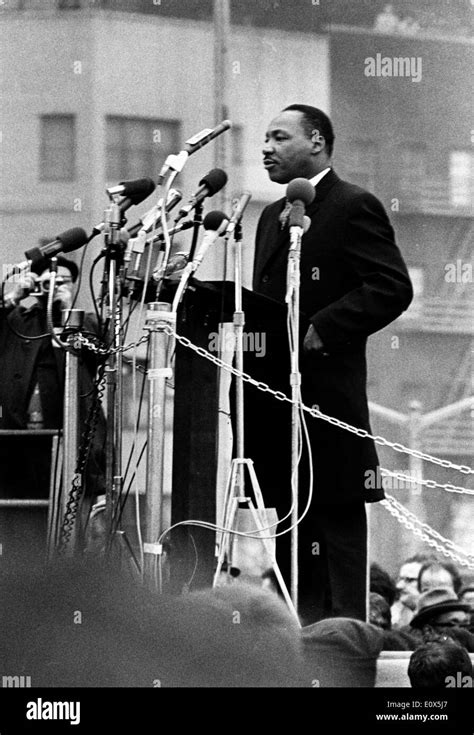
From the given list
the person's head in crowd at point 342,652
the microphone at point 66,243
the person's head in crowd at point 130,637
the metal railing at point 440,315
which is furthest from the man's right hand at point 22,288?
the metal railing at point 440,315

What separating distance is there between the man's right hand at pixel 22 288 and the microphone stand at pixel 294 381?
1777mm

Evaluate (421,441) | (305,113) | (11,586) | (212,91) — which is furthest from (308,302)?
(421,441)

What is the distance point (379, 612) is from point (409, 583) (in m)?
0.81

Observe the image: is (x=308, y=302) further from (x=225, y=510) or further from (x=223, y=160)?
(x=223, y=160)

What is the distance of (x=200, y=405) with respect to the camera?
12.3ft

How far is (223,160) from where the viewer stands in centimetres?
673

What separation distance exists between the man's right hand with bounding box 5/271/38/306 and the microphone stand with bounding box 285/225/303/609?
1.78 meters

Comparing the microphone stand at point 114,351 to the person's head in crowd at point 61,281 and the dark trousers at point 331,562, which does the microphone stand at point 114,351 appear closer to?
the dark trousers at point 331,562

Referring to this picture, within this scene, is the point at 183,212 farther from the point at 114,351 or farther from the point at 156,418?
the point at 156,418

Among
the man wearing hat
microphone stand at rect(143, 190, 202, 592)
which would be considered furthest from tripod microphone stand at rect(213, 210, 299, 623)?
the man wearing hat

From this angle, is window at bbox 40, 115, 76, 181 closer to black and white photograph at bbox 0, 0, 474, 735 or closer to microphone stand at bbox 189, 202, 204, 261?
black and white photograph at bbox 0, 0, 474, 735

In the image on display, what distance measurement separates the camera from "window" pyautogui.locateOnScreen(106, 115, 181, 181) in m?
9.16

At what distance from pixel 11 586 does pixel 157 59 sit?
664 cm

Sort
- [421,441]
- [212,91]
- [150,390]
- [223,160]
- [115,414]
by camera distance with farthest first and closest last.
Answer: [421,441] < [212,91] < [223,160] < [115,414] < [150,390]
